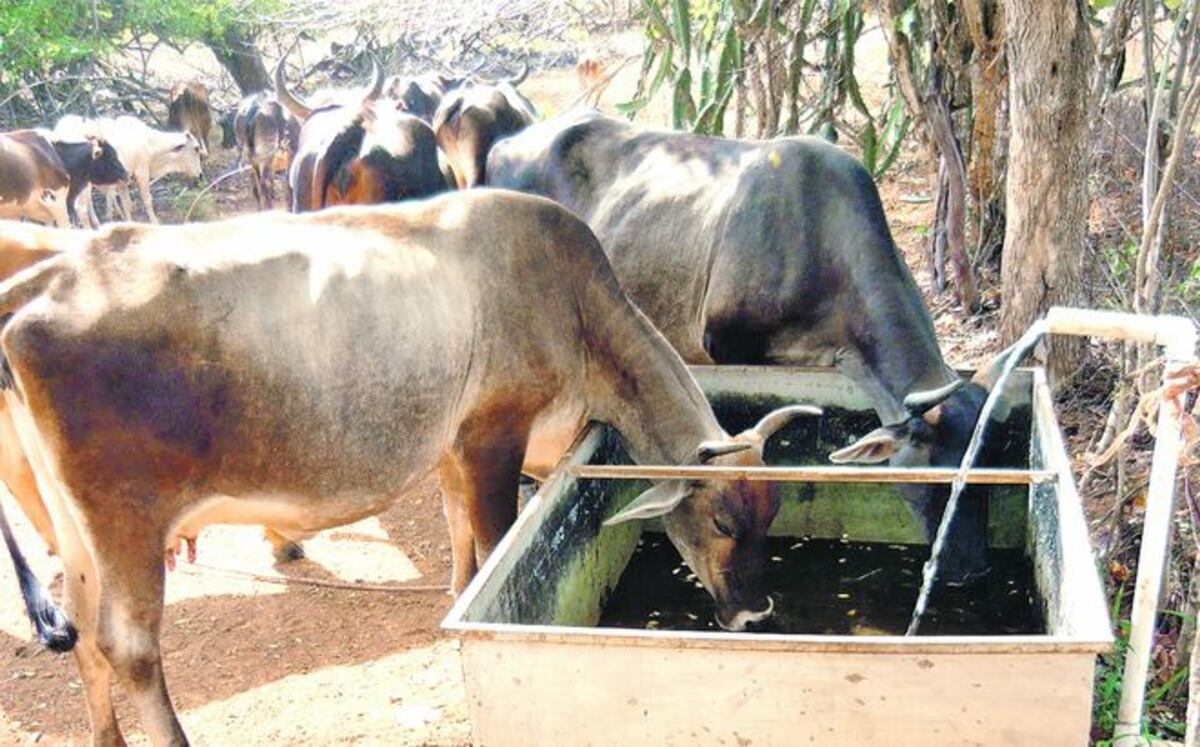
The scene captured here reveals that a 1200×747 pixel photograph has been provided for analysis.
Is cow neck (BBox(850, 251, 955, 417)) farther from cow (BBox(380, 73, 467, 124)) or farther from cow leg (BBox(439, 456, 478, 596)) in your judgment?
cow (BBox(380, 73, 467, 124))

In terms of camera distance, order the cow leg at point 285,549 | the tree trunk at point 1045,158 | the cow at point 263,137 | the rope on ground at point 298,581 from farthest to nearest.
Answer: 1. the cow at point 263,137
2. the cow leg at point 285,549
3. the rope on ground at point 298,581
4. the tree trunk at point 1045,158

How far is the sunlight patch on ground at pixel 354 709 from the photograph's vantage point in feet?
15.9

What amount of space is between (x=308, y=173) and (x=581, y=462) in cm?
505

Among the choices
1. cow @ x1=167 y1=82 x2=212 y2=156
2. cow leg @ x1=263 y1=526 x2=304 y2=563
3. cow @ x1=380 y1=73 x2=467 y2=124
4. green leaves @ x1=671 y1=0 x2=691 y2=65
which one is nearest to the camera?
cow leg @ x1=263 y1=526 x2=304 y2=563

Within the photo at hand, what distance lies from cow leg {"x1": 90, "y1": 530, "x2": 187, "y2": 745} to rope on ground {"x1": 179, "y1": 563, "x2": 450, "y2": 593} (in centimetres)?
201

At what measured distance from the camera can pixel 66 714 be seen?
17.1ft

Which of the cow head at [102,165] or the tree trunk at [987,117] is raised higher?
the tree trunk at [987,117]

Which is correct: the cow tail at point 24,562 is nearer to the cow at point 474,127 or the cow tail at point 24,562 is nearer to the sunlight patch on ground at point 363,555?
the sunlight patch on ground at point 363,555

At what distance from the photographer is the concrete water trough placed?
9.42ft

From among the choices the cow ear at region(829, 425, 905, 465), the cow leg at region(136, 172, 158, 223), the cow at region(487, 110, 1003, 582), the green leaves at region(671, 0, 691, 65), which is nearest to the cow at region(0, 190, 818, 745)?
the cow ear at region(829, 425, 905, 465)

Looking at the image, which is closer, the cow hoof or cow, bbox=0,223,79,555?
cow, bbox=0,223,79,555

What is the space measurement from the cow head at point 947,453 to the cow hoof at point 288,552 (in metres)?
3.17

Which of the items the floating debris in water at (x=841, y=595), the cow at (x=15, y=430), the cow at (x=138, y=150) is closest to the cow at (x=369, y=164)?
the cow at (x=15, y=430)

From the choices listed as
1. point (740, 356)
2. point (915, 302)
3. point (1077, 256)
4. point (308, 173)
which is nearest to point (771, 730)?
point (915, 302)
